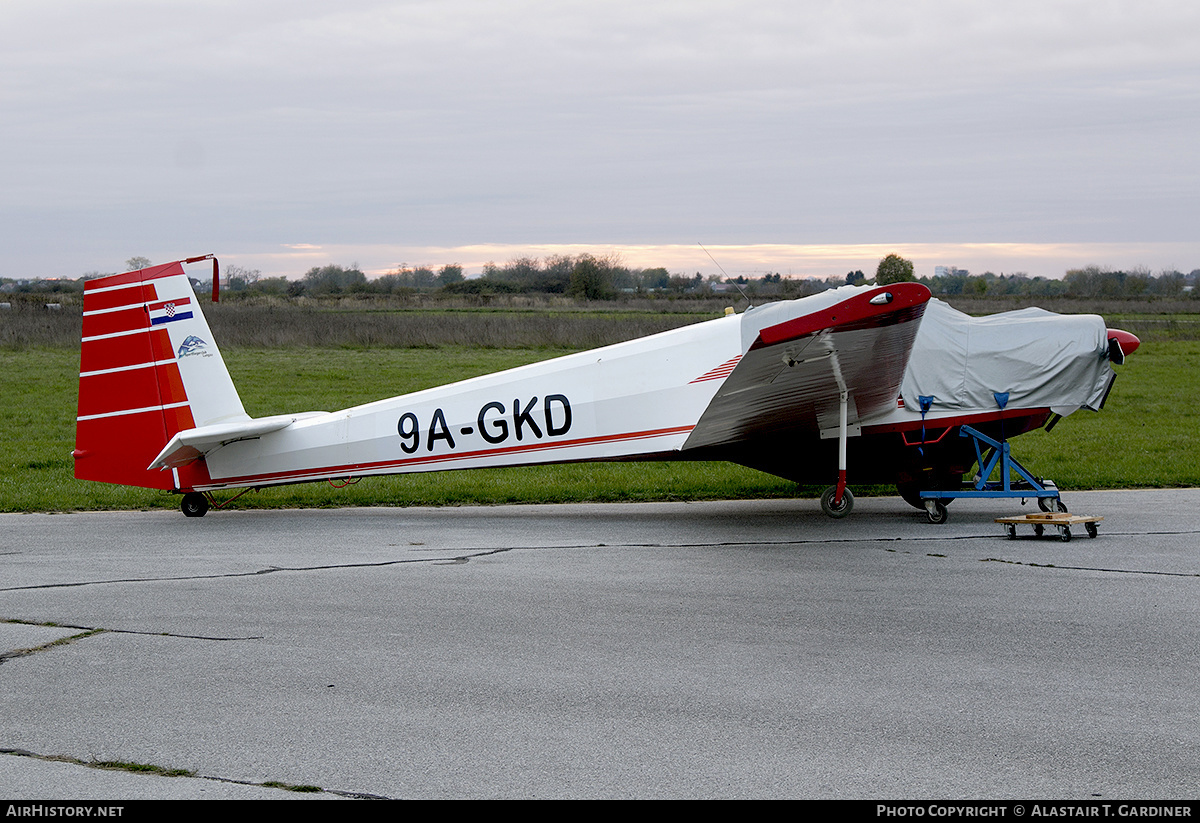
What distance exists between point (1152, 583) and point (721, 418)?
3672mm

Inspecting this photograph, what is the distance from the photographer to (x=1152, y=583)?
707cm

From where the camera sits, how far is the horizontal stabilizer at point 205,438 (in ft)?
30.9

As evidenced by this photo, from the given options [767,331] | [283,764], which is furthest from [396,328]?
[283,764]

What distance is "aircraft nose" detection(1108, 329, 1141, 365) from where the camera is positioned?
9734 millimetres

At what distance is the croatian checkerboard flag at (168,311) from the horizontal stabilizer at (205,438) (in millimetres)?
1134

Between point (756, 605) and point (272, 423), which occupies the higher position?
point (272, 423)

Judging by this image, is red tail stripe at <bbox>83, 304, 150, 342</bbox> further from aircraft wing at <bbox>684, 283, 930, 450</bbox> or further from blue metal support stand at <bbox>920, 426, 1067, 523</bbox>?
blue metal support stand at <bbox>920, 426, 1067, 523</bbox>

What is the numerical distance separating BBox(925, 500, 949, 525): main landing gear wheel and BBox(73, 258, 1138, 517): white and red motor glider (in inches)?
10.9

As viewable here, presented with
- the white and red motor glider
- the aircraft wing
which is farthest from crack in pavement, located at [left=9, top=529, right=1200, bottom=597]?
the aircraft wing

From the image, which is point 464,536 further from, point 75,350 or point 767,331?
point 75,350

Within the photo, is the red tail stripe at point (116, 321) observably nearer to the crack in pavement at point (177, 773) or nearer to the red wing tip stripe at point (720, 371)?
the red wing tip stripe at point (720, 371)

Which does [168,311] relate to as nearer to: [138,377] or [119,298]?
[119,298]

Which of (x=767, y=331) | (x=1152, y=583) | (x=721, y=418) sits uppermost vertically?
(x=767, y=331)

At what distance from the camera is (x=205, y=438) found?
31.3 feet
